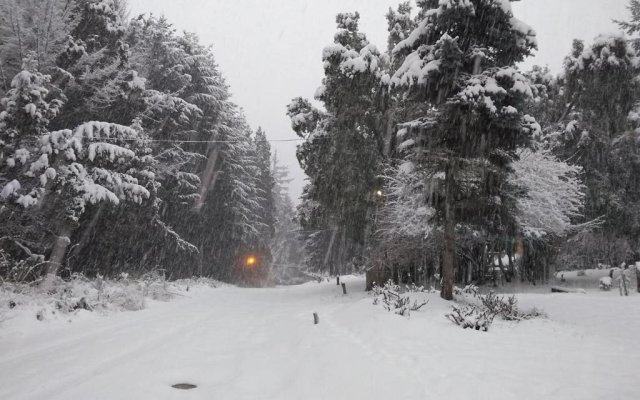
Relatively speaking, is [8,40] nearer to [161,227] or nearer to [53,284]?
[53,284]

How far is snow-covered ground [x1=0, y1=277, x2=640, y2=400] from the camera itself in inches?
213

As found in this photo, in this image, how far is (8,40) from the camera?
14422mm

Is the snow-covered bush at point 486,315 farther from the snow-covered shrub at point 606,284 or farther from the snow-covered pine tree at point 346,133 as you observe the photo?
the snow-covered pine tree at point 346,133

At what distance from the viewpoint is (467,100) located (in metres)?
11.2

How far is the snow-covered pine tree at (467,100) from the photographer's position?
37.9 ft

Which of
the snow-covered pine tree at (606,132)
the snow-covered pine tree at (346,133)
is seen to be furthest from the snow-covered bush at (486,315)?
the snow-covered pine tree at (606,132)

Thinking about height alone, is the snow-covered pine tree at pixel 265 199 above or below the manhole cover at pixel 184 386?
above

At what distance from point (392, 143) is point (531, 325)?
12.8 m

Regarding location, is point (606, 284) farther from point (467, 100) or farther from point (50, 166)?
point (50, 166)

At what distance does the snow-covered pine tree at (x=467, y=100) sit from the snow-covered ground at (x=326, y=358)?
392 centimetres

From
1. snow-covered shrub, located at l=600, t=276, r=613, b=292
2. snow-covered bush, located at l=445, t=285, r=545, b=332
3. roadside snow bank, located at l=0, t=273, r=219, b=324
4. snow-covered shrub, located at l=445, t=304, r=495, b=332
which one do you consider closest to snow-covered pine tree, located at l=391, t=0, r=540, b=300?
snow-covered bush, located at l=445, t=285, r=545, b=332

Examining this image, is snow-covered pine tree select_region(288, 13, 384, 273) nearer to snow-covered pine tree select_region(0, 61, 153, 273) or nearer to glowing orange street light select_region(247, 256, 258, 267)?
snow-covered pine tree select_region(0, 61, 153, 273)

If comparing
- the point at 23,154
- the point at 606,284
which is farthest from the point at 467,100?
the point at 23,154

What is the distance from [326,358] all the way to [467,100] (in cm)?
775
